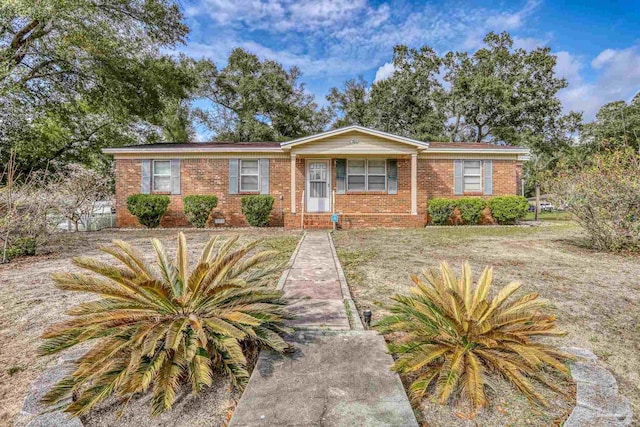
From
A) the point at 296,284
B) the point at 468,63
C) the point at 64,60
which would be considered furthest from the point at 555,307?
the point at 468,63

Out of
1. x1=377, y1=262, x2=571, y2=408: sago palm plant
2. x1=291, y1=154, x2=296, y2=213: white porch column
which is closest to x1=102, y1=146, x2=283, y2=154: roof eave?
x1=291, y1=154, x2=296, y2=213: white porch column

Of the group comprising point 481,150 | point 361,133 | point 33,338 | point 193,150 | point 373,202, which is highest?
point 361,133

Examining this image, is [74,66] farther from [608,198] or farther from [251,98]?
[608,198]

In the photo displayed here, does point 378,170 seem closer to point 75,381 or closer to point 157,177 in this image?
point 157,177

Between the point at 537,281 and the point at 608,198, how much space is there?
3.68 m

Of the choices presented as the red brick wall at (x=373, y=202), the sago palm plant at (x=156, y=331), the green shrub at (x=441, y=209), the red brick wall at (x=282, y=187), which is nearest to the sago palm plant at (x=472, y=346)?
the sago palm plant at (x=156, y=331)

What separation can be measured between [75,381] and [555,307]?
177 inches

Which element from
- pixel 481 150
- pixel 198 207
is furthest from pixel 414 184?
pixel 198 207

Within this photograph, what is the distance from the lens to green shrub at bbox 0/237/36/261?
648cm

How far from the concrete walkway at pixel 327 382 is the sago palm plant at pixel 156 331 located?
0.18m

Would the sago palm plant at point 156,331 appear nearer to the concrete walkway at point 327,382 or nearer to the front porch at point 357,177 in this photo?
the concrete walkway at point 327,382

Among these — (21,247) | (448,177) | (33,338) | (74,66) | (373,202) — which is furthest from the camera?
(448,177)

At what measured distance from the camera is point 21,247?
264 inches

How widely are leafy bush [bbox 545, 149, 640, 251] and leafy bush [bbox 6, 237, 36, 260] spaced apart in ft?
39.1
